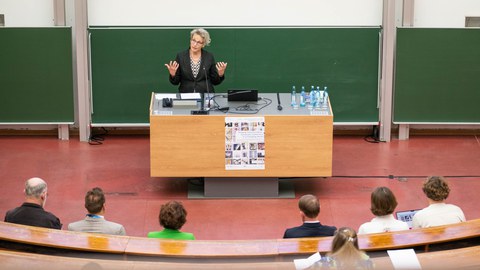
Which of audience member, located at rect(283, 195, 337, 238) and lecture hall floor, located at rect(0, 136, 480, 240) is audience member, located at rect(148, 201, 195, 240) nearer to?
audience member, located at rect(283, 195, 337, 238)

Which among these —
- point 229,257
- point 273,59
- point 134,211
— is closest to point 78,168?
point 134,211

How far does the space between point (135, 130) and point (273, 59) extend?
2.11 meters

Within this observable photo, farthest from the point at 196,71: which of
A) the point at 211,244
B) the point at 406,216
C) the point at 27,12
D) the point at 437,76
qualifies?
the point at 211,244

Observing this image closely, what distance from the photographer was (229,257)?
4.71 metres

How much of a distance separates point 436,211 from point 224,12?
570 centimetres

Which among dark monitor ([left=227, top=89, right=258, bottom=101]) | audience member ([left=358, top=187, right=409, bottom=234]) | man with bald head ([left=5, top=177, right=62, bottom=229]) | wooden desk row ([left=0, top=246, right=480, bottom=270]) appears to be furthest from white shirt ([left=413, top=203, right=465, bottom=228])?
dark monitor ([left=227, top=89, right=258, bottom=101])

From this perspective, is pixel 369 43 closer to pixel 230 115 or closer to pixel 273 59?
pixel 273 59

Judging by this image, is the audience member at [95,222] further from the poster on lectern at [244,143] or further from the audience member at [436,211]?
the poster on lectern at [244,143]

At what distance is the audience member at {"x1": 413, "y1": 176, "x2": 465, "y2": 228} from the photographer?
240 inches

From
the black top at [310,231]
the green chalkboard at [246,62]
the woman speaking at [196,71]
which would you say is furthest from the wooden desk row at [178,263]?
the green chalkboard at [246,62]

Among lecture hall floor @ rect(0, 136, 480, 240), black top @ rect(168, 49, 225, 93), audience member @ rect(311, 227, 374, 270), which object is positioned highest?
black top @ rect(168, 49, 225, 93)

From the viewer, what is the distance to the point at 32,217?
240 inches

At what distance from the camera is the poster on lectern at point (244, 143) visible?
870 centimetres

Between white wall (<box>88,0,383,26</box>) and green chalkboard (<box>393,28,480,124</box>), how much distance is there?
0.68m
